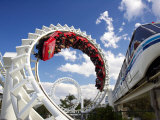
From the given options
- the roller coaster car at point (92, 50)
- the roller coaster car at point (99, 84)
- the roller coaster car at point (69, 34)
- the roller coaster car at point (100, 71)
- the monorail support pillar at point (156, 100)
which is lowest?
the monorail support pillar at point (156, 100)

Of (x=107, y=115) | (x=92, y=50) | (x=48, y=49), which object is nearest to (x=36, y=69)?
(x=48, y=49)

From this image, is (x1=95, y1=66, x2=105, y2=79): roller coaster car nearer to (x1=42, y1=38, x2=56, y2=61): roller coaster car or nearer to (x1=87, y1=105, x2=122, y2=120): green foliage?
(x1=42, y1=38, x2=56, y2=61): roller coaster car

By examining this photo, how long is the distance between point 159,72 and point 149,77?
27.6 inches

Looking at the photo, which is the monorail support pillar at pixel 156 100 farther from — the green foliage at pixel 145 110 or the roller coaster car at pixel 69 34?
the roller coaster car at pixel 69 34

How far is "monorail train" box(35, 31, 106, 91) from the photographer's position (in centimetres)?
1192

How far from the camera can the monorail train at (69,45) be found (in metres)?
11.9

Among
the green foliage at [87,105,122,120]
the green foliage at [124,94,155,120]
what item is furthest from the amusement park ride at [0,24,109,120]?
the green foliage at [124,94,155,120]

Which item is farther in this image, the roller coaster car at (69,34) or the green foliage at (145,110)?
the roller coaster car at (69,34)

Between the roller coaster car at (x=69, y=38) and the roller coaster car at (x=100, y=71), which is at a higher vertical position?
the roller coaster car at (x=69, y=38)

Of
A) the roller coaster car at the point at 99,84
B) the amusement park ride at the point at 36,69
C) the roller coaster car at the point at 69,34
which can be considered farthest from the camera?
the roller coaster car at the point at 99,84

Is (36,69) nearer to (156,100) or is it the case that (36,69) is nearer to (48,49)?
(48,49)

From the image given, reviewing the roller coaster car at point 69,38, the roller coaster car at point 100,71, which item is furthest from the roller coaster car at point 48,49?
the roller coaster car at point 100,71

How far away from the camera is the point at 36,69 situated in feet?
38.0

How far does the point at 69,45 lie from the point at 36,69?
526cm
